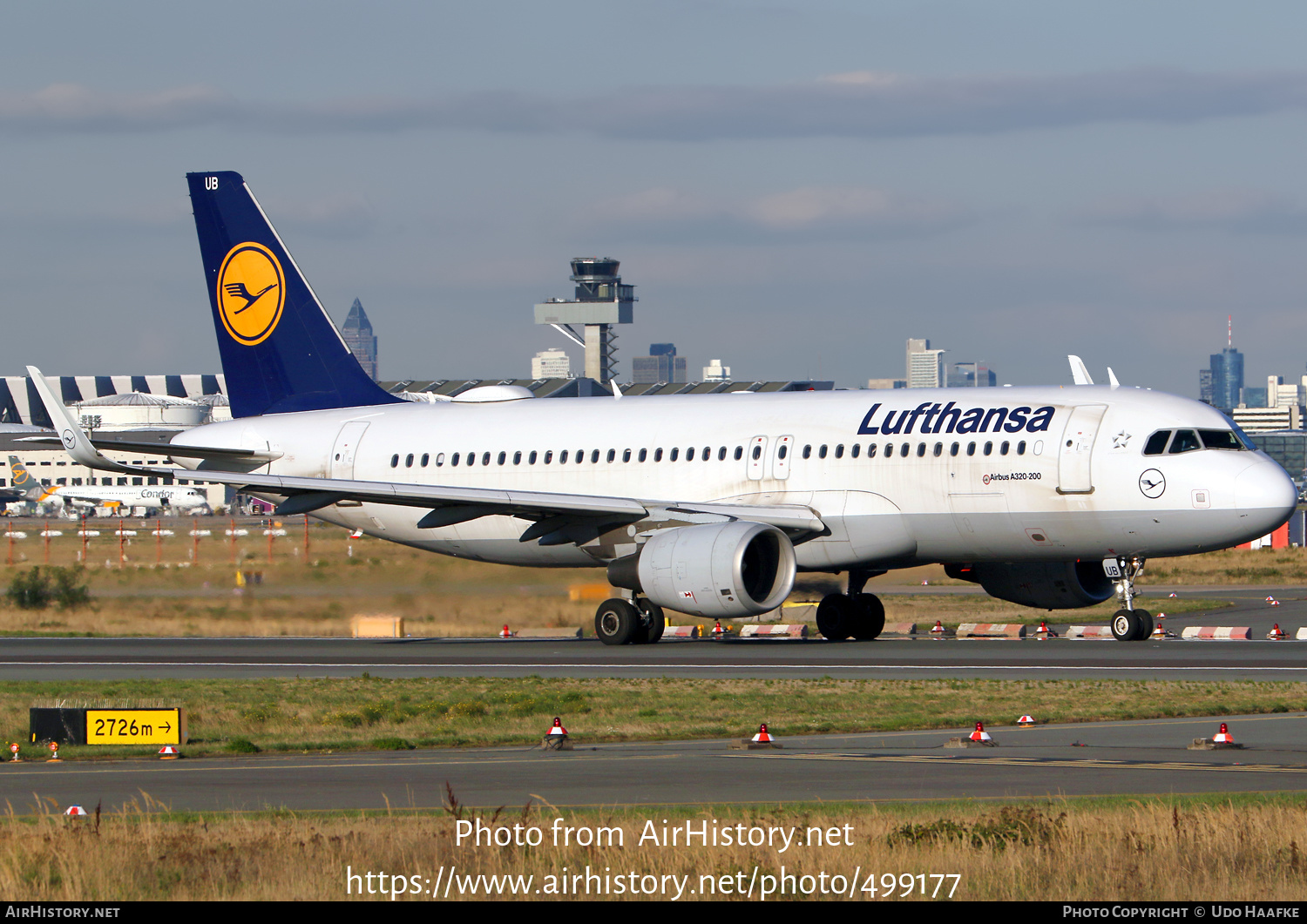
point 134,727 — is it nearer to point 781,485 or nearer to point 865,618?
point 781,485

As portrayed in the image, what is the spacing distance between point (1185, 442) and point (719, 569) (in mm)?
8442

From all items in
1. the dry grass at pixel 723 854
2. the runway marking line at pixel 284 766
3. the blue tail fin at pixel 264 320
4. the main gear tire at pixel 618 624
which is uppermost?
the blue tail fin at pixel 264 320

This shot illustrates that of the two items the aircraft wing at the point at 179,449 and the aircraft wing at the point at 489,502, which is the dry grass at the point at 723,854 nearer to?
the aircraft wing at the point at 489,502

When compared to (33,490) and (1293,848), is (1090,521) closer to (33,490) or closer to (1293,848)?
(1293,848)

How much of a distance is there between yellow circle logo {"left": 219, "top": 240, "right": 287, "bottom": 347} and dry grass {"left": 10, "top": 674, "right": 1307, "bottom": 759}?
17179mm

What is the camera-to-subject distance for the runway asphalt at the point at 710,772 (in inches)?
580

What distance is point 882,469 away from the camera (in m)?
33.3

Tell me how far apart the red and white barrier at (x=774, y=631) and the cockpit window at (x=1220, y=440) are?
9525 millimetres

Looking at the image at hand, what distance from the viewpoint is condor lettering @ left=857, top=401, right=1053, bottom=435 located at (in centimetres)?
3250

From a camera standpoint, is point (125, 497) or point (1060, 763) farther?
point (125, 497)

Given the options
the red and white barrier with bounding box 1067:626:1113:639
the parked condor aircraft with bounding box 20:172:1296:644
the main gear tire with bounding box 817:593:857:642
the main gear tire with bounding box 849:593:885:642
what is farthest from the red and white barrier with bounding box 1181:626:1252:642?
the main gear tire with bounding box 817:593:857:642

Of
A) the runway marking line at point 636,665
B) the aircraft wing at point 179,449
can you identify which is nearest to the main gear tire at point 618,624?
the runway marking line at point 636,665

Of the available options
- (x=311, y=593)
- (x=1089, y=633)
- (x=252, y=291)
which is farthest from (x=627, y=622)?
(x=252, y=291)
